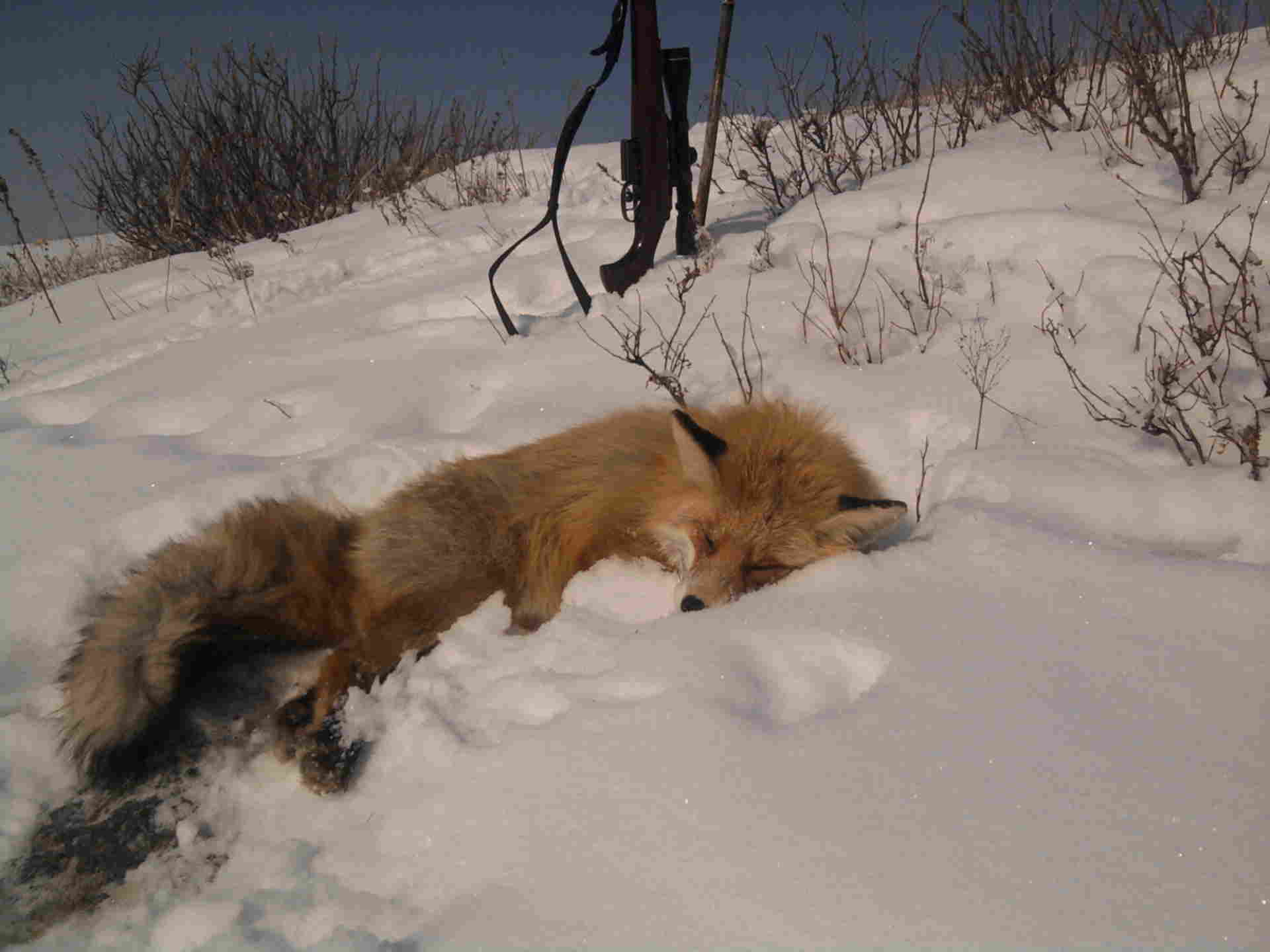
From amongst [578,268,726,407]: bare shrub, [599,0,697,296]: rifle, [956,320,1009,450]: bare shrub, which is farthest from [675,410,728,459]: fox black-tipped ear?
[599,0,697,296]: rifle

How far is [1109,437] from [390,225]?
7979 millimetres

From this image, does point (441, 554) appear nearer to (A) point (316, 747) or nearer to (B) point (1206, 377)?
(A) point (316, 747)

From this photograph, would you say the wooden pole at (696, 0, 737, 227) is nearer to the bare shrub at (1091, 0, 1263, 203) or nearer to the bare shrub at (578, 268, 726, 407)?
the bare shrub at (578, 268, 726, 407)

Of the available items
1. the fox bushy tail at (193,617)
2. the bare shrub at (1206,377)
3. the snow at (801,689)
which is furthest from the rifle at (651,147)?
the fox bushy tail at (193,617)

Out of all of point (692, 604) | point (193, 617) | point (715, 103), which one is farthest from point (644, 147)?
point (193, 617)

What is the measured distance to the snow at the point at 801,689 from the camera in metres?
1.40

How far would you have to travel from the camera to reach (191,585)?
2256 millimetres

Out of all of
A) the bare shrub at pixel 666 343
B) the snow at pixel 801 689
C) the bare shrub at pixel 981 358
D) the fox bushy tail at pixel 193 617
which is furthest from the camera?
the bare shrub at pixel 666 343

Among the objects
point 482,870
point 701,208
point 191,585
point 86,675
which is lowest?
point 482,870

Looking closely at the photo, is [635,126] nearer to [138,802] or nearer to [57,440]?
[57,440]

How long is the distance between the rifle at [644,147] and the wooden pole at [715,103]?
1.21ft

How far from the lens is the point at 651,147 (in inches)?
182

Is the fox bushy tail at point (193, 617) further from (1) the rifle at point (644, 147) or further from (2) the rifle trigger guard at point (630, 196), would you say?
(2) the rifle trigger guard at point (630, 196)

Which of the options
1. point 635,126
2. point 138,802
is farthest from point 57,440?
point 635,126
